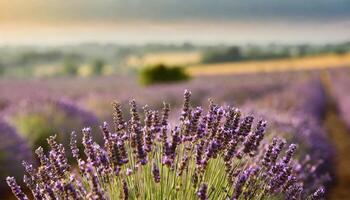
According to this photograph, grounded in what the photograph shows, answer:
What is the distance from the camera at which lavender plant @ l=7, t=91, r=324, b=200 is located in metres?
3.46

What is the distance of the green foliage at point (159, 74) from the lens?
43.7 meters

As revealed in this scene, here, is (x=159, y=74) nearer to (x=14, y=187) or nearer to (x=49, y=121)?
(x=49, y=121)

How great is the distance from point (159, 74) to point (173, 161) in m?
40.4

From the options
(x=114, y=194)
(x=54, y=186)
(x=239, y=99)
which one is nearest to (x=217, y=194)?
(x=114, y=194)

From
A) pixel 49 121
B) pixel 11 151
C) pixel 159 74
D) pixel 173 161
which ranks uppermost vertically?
pixel 173 161

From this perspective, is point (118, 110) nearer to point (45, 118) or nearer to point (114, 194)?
point (114, 194)

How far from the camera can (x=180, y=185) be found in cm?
365

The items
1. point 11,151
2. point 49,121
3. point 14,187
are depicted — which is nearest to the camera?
point 14,187

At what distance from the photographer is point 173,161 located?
368 centimetres

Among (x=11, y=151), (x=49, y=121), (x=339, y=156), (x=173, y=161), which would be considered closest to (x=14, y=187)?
(x=173, y=161)

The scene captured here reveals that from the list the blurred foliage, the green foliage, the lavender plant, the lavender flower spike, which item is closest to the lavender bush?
the blurred foliage

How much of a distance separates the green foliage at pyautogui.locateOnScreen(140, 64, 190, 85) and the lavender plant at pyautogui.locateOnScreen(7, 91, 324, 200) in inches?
1564

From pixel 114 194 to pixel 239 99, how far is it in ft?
72.3

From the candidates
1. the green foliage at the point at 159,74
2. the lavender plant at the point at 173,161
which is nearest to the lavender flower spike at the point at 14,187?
the lavender plant at the point at 173,161
